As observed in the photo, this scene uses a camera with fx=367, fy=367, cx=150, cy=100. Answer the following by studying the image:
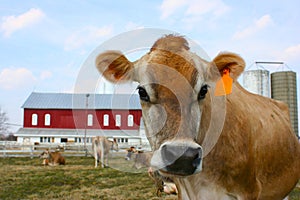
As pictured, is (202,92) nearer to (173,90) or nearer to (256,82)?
(173,90)

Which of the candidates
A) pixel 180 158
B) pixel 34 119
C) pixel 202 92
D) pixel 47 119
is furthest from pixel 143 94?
pixel 34 119

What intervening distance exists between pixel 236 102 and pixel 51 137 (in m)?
41.7

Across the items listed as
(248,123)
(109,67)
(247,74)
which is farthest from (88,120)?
(247,74)

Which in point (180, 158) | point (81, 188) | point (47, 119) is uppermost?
point (47, 119)

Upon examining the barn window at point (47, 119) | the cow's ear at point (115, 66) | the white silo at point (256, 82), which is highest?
the barn window at point (47, 119)

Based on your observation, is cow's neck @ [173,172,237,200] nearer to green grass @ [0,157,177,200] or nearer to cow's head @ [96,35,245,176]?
cow's head @ [96,35,245,176]

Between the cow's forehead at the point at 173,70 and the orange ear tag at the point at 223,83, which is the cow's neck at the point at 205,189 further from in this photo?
the cow's forehead at the point at 173,70

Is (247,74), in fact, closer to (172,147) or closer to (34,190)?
(34,190)

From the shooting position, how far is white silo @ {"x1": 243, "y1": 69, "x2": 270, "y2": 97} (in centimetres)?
886

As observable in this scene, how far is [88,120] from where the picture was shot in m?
4.09

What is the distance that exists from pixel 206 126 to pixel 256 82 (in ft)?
19.2

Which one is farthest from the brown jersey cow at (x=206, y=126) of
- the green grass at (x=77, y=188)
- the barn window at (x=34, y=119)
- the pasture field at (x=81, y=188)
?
the barn window at (x=34, y=119)

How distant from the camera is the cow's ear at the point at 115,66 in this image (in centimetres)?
330

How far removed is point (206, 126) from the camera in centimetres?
342
